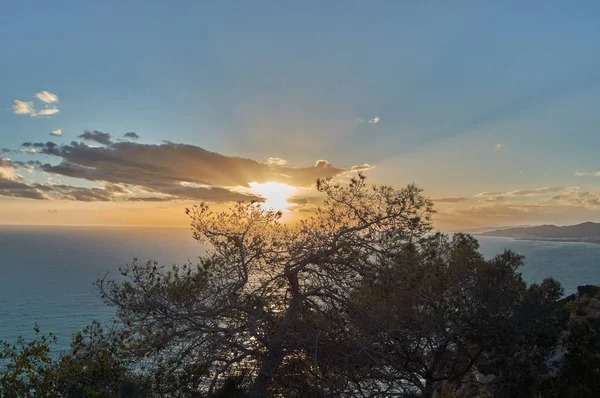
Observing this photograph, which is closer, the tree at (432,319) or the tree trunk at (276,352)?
the tree trunk at (276,352)

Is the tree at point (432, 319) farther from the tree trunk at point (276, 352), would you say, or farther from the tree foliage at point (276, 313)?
the tree trunk at point (276, 352)

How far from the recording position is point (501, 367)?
16250 mm

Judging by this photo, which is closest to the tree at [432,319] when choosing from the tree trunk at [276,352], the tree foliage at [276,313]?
the tree foliage at [276,313]

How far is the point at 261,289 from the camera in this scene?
11984 mm

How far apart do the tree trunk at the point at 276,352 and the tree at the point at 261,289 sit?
0.03 m

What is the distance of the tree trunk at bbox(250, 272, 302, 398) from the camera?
35.2 ft

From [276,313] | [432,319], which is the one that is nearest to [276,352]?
[276,313]

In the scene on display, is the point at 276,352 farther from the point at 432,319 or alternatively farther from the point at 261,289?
the point at 432,319

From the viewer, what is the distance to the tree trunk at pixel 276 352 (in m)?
10.7

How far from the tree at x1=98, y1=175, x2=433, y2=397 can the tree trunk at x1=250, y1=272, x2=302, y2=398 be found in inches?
1.2

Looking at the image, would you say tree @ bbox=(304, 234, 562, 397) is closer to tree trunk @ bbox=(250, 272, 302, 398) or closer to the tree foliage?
the tree foliage

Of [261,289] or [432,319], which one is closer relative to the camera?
[261,289]

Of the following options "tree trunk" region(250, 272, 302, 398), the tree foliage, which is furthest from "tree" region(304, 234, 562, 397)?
"tree trunk" region(250, 272, 302, 398)

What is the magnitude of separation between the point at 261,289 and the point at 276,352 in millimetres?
1971
